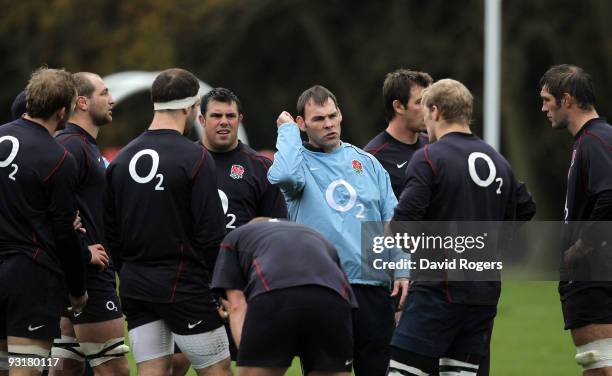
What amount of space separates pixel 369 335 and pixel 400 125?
1.81 m

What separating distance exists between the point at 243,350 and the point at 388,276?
2.02 metres

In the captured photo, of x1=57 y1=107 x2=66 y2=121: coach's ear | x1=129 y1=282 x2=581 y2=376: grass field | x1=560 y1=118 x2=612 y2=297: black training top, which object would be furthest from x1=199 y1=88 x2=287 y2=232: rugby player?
x1=129 y1=282 x2=581 y2=376: grass field

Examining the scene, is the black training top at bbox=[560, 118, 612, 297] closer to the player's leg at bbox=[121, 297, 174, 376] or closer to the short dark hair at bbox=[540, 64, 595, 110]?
the short dark hair at bbox=[540, 64, 595, 110]

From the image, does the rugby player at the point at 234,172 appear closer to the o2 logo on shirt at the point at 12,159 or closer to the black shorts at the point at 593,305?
the o2 logo on shirt at the point at 12,159

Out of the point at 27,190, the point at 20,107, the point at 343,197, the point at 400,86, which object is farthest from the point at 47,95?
the point at 400,86

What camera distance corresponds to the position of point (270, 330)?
6.57m

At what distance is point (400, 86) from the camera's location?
9156 mm

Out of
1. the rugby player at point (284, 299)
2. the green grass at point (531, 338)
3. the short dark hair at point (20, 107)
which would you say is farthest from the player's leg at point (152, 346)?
the green grass at point (531, 338)

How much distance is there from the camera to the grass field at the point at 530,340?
510 inches

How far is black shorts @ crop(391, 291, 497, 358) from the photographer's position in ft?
24.6

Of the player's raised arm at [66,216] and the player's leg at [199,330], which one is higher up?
the player's raised arm at [66,216]

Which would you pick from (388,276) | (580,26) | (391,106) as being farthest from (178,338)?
(580,26)

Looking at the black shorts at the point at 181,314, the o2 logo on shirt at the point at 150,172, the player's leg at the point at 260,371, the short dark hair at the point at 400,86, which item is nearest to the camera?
the player's leg at the point at 260,371

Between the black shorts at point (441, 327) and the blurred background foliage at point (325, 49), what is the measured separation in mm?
18548
